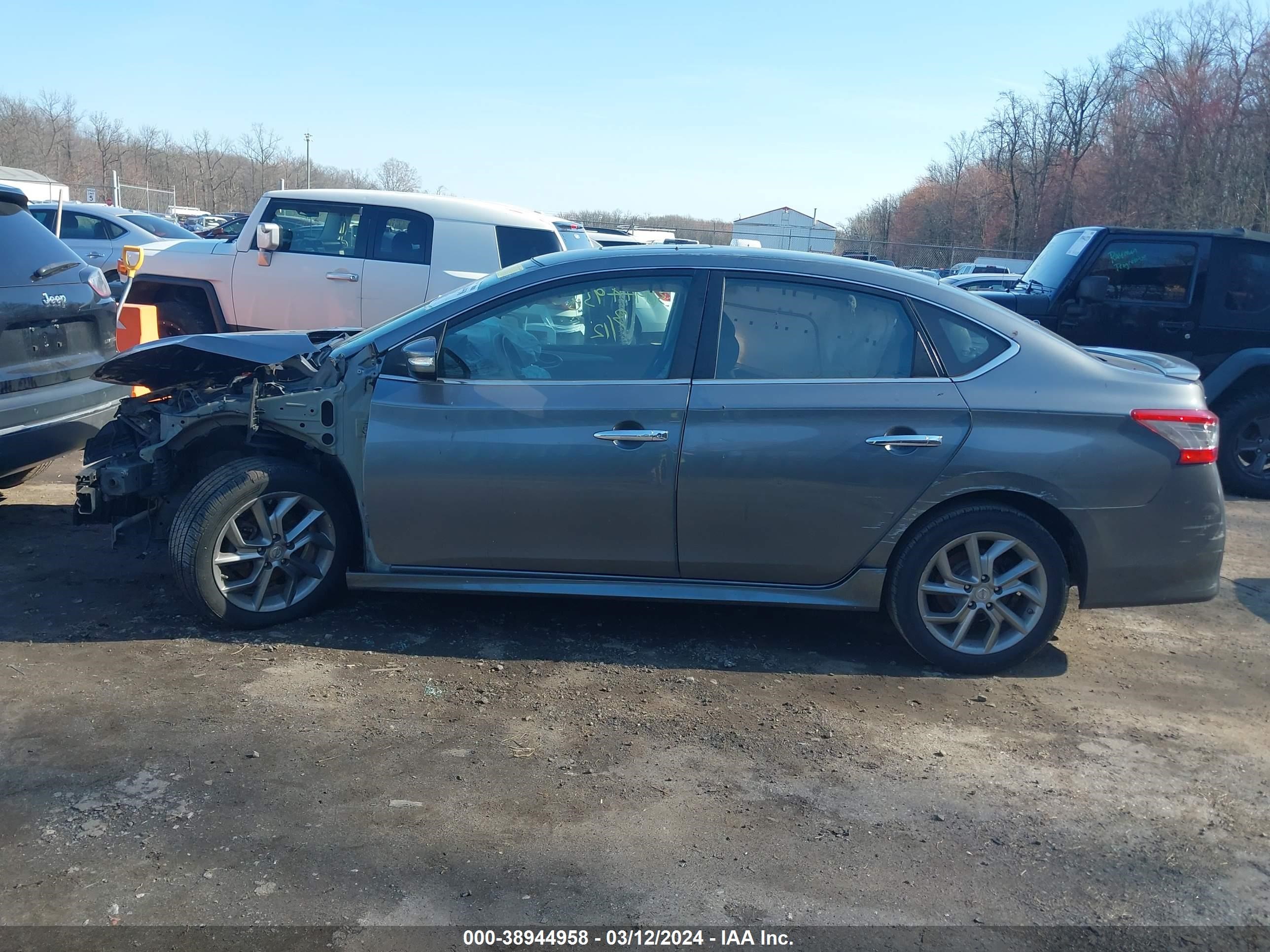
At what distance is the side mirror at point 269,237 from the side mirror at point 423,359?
5506mm

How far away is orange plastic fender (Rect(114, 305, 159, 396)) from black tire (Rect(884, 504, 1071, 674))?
6.84m

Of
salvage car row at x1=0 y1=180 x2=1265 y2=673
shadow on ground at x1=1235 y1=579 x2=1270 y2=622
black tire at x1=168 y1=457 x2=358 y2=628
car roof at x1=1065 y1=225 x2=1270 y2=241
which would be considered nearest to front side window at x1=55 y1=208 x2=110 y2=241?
salvage car row at x1=0 y1=180 x2=1265 y2=673

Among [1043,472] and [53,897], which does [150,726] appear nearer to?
[53,897]

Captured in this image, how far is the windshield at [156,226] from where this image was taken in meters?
16.7

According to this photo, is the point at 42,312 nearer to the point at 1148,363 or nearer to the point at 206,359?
the point at 206,359

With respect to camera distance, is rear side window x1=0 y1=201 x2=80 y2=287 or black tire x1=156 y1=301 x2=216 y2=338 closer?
rear side window x1=0 y1=201 x2=80 y2=287

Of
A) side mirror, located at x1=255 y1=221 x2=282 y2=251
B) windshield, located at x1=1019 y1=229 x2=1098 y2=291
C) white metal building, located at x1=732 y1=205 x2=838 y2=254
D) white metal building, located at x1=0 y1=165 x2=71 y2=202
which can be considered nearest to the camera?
windshield, located at x1=1019 y1=229 x2=1098 y2=291

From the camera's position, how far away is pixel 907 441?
4.22 meters

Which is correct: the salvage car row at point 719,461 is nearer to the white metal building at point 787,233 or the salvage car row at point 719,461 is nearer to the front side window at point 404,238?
the front side window at point 404,238

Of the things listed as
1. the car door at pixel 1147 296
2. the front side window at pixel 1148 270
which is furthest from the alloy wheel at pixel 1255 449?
the front side window at pixel 1148 270

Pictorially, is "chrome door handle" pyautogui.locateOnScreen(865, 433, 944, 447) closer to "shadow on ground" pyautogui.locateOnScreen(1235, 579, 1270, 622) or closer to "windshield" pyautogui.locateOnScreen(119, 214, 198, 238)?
"shadow on ground" pyautogui.locateOnScreen(1235, 579, 1270, 622)

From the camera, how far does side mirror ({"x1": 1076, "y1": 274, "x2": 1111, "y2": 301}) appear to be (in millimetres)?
8250

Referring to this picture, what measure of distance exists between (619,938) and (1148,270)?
7800 millimetres

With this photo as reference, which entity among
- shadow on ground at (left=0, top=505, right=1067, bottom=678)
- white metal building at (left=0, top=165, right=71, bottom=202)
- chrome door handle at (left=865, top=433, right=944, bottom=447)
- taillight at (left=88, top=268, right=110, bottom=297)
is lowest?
shadow on ground at (left=0, top=505, right=1067, bottom=678)
